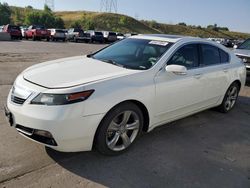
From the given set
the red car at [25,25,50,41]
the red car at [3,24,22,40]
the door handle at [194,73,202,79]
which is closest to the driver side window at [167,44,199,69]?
the door handle at [194,73,202,79]

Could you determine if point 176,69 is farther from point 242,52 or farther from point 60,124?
point 242,52

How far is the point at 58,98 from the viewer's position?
3232 mm

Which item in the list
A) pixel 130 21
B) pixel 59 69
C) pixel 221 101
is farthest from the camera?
pixel 130 21

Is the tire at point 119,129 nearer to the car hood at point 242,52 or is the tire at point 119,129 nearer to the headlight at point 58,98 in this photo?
the headlight at point 58,98

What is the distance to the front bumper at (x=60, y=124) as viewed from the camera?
3.18 meters

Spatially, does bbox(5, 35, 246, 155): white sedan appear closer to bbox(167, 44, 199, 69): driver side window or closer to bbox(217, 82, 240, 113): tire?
bbox(167, 44, 199, 69): driver side window

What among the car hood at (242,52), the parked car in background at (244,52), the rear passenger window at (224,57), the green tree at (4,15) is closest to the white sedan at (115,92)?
the rear passenger window at (224,57)

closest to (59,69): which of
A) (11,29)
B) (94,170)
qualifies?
(94,170)

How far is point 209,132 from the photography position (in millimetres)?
4996

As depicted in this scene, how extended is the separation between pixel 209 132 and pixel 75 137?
2.64 metres

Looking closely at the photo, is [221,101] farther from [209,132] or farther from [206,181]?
[206,181]

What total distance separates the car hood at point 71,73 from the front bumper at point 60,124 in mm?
315

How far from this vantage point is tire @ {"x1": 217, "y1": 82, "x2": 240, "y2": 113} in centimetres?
597

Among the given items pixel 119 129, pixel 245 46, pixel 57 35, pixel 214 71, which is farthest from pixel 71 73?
pixel 57 35
